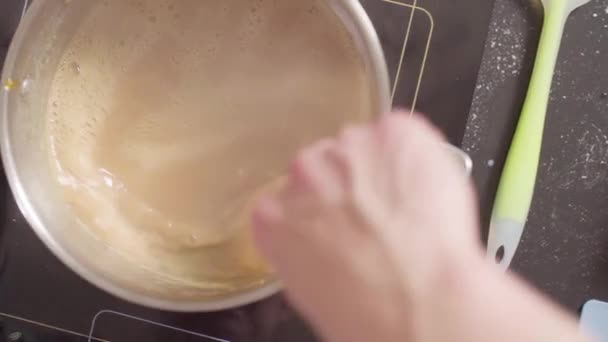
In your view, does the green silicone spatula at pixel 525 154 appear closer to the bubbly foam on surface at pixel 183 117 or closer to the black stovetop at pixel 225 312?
the black stovetop at pixel 225 312

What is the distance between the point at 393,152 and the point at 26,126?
380 millimetres

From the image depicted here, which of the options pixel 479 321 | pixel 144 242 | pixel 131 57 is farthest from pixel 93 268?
pixel 479 321

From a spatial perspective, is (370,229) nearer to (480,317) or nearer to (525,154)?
(480,317)

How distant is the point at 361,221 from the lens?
0.37 meters

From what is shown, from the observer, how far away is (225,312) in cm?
64

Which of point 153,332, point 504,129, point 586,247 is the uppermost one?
point 504,129

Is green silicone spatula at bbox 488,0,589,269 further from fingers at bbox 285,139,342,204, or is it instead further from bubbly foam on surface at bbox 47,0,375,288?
fingers at bbox 285,139,342,204

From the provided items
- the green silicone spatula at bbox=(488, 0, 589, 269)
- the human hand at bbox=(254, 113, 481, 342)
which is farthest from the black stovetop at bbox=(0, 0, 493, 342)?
the human hand at bbox=(254, 113, 481, 342)

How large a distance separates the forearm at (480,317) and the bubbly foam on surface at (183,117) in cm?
30

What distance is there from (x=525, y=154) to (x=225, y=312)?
1.14 feet

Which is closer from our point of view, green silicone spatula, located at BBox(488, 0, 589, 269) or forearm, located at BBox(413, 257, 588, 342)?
forearm, located at BBox(413, 257, 588, 342)

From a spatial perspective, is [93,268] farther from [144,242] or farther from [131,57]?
[131,57]

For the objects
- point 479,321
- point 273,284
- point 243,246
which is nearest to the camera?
point 479,321

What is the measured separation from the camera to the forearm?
1.09ft
